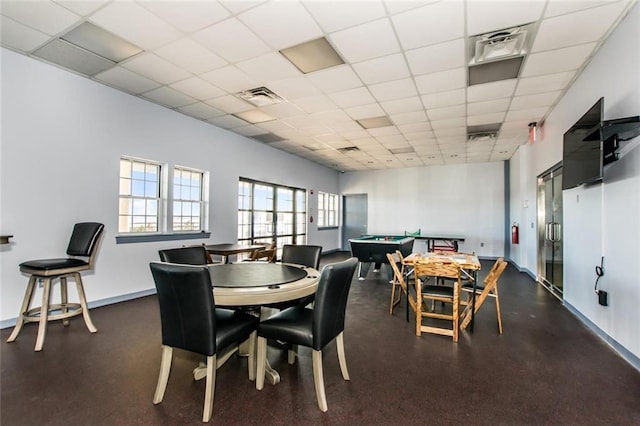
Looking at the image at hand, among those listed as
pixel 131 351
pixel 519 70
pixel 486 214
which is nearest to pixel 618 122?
pixel 519 70

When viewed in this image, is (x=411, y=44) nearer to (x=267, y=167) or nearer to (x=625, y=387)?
(x=625, y=387)

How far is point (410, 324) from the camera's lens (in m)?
3.56

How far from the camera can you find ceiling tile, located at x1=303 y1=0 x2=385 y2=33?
2547 millimetres

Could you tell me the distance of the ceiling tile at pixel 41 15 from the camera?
2621 mm

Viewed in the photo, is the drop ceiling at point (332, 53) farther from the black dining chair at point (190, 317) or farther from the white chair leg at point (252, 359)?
the white chair leg at point (252, 359)

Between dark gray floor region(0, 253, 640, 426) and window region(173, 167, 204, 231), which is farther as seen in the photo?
window region(173, 167, 204, 231)

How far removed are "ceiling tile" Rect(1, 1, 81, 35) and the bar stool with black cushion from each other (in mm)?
2071

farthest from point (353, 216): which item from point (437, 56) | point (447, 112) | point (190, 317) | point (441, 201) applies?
point (190, 317)

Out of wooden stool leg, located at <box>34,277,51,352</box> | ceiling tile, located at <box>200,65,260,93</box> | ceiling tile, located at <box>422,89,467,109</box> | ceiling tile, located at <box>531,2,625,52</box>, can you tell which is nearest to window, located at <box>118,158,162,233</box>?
wooden stool leg, located at <box>34,277,51,352</box>

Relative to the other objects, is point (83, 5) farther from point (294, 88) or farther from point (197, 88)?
point (294, 88)

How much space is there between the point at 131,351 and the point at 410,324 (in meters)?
2.97

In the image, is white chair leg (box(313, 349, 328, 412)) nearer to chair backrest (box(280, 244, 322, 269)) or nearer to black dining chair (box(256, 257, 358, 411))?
black dining chair (box(256, 257, 358, 411))

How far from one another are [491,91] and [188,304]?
4656mm

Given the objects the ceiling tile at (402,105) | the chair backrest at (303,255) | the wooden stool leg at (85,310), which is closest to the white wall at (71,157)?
the wooden stool leg at (85,310)
